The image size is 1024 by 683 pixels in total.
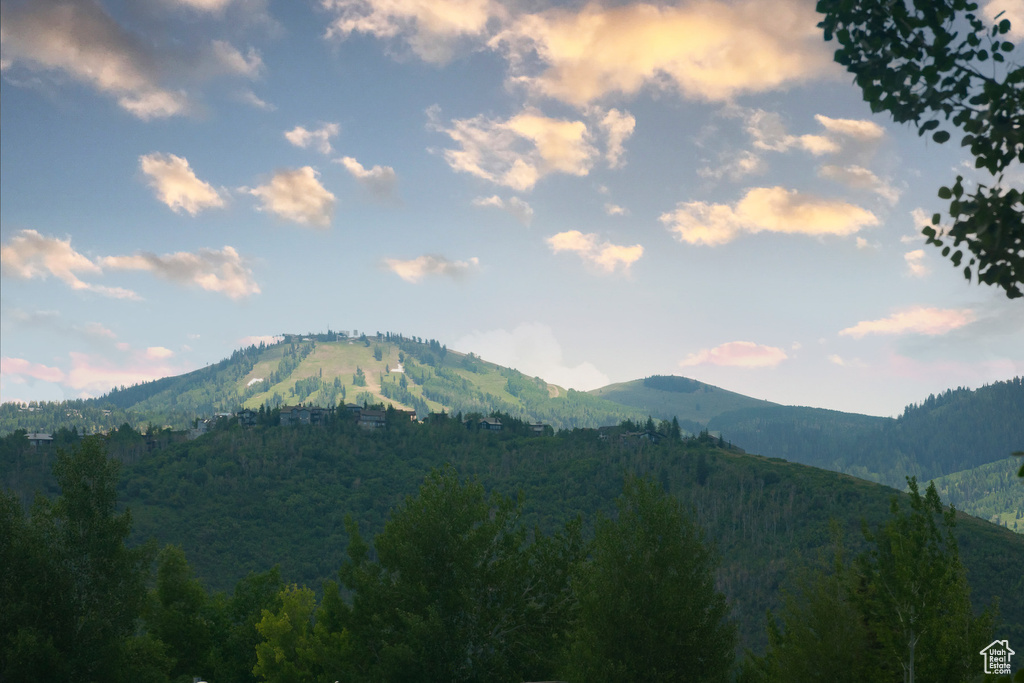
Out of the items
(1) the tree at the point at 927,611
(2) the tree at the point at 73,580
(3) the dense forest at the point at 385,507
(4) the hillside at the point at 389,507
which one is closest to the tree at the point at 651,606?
(1) the tree at the point at 927,611

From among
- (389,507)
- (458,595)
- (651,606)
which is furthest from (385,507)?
(651,606)

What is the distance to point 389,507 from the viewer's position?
548 ft

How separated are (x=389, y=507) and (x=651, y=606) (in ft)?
479

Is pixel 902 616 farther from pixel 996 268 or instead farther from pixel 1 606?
pixel 1 606

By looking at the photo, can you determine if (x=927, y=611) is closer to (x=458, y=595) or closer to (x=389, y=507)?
(x=458, y=595)

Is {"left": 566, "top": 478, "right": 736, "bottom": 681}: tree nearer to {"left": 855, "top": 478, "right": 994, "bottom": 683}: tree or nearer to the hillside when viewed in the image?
{"left": 855, "top": 478, "right": 994, "bottom": 683}: tree

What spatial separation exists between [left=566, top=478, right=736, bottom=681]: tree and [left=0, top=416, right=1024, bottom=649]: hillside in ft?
321

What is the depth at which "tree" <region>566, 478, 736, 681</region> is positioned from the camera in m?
26.7

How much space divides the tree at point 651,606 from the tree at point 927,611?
5.70m

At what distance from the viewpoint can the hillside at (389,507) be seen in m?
140

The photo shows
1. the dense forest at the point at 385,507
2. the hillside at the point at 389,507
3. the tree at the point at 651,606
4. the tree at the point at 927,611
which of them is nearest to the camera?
the tree at the point at 927,611

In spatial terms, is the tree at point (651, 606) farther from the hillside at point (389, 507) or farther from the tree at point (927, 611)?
the hillside at point (389, 507)

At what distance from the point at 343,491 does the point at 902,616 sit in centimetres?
17339

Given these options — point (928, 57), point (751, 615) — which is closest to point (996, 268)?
point (928, 57)
